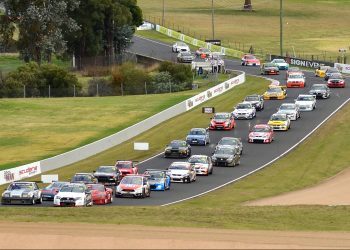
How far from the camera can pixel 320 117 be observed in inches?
3514

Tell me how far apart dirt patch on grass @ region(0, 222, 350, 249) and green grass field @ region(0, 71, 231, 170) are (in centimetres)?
3056

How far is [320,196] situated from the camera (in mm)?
55469

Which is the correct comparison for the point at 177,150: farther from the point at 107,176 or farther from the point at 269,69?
the point at 269,69

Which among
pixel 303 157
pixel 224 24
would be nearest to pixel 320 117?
pixel 303 157

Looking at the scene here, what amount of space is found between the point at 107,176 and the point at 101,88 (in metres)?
54.8

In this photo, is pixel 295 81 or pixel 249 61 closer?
pixel 295 81

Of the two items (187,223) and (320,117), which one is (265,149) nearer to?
(320,117)

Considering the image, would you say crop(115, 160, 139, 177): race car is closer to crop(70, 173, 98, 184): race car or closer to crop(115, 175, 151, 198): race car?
crop(70, 173, 98, 184): race car

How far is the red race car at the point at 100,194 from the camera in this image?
172 feet

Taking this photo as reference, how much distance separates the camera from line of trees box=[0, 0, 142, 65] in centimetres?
12400

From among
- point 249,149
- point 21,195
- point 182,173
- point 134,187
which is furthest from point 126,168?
point 249,149

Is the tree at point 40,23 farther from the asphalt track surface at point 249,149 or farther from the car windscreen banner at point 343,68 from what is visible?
the car windscreen banner at point 343,68

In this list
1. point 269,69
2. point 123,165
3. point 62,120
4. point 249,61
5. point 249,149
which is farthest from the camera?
point 249,61

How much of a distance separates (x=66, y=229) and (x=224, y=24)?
154 m
